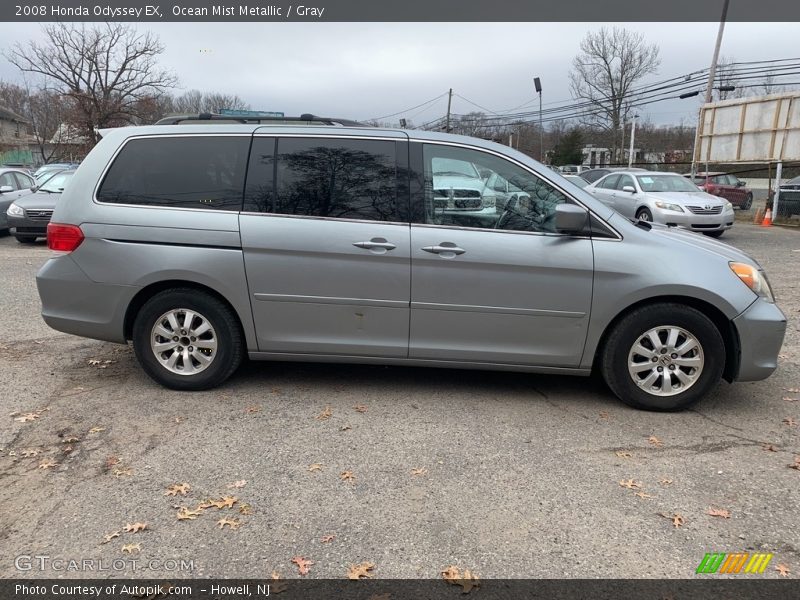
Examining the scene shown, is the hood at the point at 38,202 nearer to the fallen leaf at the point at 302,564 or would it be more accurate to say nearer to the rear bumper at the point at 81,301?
the rear bumper at the point at 81,301

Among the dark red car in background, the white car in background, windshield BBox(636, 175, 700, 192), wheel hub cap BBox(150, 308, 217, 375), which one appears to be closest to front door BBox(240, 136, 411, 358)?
wheel hub cap BBox(150, 308, 217, 375)

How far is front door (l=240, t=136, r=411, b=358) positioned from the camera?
4062 millimetres

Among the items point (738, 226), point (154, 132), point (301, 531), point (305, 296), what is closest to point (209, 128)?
point (154, 132)

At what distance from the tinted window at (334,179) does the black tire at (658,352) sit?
5.90ft

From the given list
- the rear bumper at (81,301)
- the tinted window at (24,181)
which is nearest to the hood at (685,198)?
the rear bumper at (81,301)

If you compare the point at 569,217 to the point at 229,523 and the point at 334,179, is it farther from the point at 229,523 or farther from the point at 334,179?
the point at 229,523

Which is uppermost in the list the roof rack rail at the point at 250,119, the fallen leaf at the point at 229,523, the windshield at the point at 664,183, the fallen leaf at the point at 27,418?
the roof rack rail at the point at 250,119

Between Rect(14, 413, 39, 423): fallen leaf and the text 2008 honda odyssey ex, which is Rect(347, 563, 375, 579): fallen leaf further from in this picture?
Rect(14, 413, 39, 423): fallen leaf

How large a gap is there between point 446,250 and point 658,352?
1630 millimetres

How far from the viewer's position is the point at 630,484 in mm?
3178

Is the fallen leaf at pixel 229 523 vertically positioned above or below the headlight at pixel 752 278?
below

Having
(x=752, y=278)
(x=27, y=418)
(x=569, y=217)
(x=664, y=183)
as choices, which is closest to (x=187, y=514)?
(x=27, y=418)

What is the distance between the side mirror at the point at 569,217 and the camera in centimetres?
387

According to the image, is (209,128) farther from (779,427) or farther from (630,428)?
(779,427)
